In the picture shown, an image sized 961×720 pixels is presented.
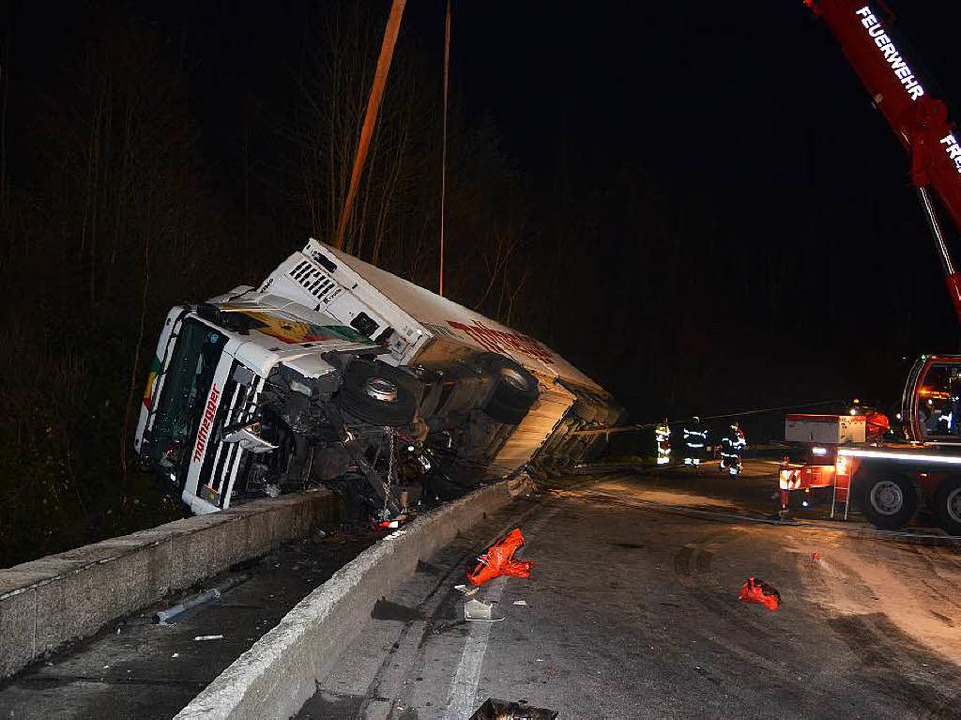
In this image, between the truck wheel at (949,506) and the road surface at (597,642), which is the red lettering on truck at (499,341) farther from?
the truck wheel at (949,506)

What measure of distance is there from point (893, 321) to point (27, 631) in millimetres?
65430

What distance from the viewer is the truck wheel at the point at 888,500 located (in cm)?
1121

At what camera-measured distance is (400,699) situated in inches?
165

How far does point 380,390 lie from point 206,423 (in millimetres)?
1708

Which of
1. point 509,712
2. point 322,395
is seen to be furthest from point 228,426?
point 509,712

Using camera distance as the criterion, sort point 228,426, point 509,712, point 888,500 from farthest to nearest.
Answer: point 888,500 < point 228,426 < point 509,712

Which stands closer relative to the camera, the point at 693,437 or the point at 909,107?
the point at 909,107

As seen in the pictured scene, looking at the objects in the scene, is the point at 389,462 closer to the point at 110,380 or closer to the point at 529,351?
the point at 529,351

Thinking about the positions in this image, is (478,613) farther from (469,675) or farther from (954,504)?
(954,504)

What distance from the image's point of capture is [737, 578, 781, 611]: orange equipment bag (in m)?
6.39

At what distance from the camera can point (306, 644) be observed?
4.04m

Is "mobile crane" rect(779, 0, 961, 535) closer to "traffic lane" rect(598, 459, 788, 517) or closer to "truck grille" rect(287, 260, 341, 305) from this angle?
"traffic lane" rect(598, 459, 788, 517)

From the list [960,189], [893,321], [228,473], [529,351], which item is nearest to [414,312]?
[228,473]

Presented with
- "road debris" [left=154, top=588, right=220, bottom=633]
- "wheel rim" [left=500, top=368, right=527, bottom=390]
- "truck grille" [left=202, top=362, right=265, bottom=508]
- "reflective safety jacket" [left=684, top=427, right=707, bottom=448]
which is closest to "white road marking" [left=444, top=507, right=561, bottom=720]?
"road debris" [left=154, top=588, right=220, bottom=633]
